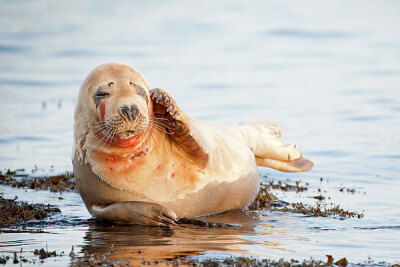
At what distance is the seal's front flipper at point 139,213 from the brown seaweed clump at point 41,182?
84.1 inches

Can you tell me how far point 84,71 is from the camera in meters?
20.6

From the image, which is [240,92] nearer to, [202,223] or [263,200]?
[263,200]

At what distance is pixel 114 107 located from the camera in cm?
703

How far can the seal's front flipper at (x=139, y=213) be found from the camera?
738 centimetres

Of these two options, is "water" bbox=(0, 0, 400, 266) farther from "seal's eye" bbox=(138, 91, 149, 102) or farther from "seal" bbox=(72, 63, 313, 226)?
"seal's eye" bbox=(138, 91, 149, 102)

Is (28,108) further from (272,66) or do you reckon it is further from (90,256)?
(90,256)

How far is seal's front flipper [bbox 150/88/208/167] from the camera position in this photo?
7.33 m

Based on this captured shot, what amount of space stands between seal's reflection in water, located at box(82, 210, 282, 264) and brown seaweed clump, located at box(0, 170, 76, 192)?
2.12 metres

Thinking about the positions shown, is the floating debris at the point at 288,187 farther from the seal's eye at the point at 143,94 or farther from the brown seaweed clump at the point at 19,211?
the seal's eye at the point at 143,94

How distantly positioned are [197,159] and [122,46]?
17.7 meters

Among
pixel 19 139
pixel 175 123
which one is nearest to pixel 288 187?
pixel 175 123

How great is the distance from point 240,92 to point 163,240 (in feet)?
38.3

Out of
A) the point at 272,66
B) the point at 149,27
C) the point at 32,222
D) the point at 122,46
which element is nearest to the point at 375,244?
the point at 32,222

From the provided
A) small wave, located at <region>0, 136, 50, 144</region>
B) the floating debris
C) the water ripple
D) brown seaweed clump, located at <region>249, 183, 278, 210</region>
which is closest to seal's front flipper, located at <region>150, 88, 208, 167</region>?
brown seaweed clump, located at <region>249, 183, 278, 210</region>
